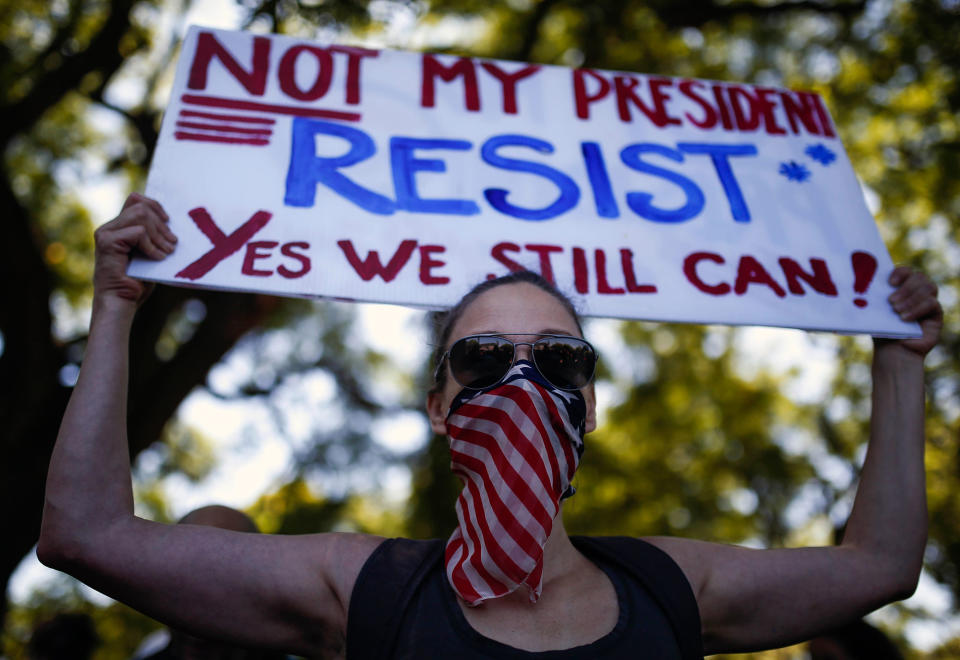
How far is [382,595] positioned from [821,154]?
7.41ft

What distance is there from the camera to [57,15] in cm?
622

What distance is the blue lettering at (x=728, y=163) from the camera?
7.94 ft

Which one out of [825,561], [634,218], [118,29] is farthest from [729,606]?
[118,29]

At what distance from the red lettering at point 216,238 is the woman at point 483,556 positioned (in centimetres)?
9

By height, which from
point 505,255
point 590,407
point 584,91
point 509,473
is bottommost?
point 509,473

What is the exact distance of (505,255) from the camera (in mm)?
2143

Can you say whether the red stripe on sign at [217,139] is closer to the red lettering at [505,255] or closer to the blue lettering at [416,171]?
the blue lettering at [416,171]

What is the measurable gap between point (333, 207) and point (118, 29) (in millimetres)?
4412

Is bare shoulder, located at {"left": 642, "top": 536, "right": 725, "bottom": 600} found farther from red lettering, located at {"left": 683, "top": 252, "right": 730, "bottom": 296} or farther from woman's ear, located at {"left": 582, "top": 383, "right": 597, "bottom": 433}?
red lettering, located at {"left": 683, "top": 252, "right": 730, "bottom": 296}

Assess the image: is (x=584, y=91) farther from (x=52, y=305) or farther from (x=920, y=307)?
(x=52, y=305)

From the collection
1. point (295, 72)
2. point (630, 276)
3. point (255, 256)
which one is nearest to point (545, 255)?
point (630, 276)

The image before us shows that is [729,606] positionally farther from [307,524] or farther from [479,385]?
[307,524]

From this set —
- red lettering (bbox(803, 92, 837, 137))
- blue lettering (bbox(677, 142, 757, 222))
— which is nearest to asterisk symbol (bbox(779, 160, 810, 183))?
blue lettering (bbox(677, 142, 757, 222))

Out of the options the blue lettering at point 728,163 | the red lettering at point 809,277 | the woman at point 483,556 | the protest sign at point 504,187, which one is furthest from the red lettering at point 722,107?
the woman at point 483,556
